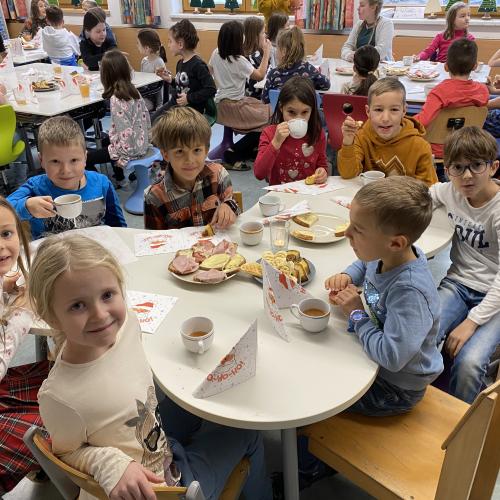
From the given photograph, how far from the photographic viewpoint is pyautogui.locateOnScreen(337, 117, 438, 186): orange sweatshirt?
2322mm

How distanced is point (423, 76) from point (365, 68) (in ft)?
2.50

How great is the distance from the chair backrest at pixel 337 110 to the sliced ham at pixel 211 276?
6.72 feet

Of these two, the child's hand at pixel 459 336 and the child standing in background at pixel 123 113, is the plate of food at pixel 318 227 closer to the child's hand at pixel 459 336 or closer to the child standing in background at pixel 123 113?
the child's hand at pixel 459 336

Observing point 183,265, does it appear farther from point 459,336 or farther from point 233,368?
point 459,336

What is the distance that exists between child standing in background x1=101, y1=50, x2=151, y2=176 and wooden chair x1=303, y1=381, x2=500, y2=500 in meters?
2.90

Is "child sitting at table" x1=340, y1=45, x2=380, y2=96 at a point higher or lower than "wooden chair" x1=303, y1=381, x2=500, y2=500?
higher

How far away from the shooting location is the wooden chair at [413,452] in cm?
107

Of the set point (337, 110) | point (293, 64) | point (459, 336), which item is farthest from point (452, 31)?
point (459, 336)

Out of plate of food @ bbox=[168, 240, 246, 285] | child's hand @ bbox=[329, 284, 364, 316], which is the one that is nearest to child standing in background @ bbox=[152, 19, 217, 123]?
plate of food @ bbox=[168, 240, 246, 285]

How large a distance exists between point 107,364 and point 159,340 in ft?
0.90

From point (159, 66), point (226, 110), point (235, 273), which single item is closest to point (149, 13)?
point (159, 66)

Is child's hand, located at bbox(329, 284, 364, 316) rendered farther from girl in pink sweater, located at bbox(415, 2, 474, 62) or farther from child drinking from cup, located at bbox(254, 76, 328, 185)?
girl in pink sweater, located at bbox(415, 2, 474, 62)

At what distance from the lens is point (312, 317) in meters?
1.31

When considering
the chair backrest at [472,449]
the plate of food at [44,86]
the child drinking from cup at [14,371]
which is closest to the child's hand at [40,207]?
the child drinking from cup at [14,371]
